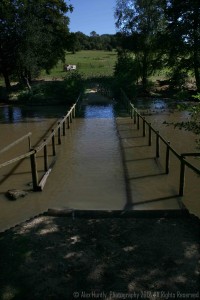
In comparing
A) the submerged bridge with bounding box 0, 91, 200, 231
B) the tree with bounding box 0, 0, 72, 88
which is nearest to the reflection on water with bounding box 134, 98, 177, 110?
the submerged bridge with bounding box 0, 91, 200, 231

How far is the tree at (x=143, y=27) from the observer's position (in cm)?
4000

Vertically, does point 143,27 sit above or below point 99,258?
above

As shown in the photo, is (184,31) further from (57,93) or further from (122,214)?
(122,214)

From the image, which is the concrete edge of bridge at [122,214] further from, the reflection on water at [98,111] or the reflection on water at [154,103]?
the reflection on water at [154,103]

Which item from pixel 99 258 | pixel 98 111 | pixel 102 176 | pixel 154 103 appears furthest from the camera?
pixel 154 103

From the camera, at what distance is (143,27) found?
1625 inches

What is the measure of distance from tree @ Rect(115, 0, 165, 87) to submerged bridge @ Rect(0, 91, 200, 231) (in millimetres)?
24432

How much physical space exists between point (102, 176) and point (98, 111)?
16217 mm

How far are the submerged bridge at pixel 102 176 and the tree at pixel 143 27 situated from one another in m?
24.4

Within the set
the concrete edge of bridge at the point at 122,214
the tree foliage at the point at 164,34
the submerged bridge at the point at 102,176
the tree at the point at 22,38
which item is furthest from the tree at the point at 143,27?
the concrete edge of bridge at the point at 122,214

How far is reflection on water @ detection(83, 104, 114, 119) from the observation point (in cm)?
2506

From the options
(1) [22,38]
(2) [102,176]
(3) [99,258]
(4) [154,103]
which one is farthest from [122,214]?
(1) [22,38]

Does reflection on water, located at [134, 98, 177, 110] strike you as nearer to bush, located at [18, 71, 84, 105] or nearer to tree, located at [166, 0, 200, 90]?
tree, located at [166, 0, 200, 90]

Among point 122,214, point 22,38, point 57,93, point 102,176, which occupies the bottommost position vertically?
point 102,176
